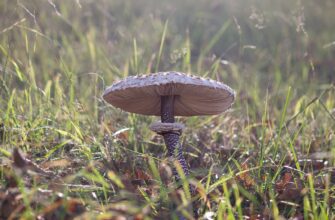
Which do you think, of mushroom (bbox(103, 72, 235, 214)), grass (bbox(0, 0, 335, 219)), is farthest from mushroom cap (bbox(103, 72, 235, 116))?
grass (bbox(0, 0, 335, 219))

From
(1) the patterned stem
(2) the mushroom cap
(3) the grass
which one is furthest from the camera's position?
(1) the patterned stem

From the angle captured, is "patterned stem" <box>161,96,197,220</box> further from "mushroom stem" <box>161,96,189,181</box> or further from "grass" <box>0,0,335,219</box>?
"grass" <box>0,0,335,219</box>

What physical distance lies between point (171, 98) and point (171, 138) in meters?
0.31

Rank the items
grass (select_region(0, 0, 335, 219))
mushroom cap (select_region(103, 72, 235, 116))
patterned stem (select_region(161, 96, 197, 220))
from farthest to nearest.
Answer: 1. patterned stem (select_region(161, 96, 197, 220))
2. mushroom cap (select_region(103, 72, 235, 116))
3. grass (select_region(0, 0, 335, 219))

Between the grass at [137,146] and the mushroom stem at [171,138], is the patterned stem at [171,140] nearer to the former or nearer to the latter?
the mushroom stem at [171,138]

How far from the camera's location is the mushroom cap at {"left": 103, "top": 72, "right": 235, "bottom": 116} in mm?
2836

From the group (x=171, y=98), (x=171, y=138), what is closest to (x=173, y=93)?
(x=171, y=98)

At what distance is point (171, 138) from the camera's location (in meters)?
3.28

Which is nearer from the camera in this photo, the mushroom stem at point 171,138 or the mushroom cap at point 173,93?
the mushroom cap at point 173,93

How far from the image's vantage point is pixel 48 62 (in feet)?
19.9

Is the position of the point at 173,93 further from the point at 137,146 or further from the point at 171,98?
the point at 137,146

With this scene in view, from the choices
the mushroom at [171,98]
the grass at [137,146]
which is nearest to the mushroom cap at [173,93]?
the mushroom at [171,98]

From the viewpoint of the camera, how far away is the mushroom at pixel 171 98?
9.35 feet

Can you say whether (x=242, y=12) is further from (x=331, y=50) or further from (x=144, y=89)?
(x=144, y=89)
